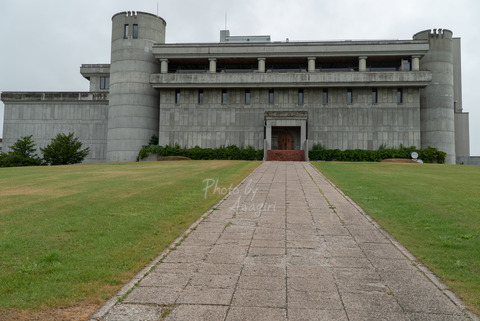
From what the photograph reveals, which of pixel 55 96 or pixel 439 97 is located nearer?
pixel 439 97

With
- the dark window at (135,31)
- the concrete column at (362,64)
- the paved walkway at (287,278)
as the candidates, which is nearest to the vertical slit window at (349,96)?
the concrete column at (362,64)

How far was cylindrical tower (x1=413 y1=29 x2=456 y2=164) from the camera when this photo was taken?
40094mm

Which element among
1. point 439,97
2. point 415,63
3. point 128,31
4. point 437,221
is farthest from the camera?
point 128,31

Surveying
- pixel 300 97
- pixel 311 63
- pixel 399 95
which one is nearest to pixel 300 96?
pixel 300 97

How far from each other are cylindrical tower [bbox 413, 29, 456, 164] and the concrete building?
0.38 feet

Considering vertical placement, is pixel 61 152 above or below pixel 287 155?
above

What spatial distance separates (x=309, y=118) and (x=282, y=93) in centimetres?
454

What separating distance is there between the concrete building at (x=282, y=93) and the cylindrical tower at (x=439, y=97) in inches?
4.6

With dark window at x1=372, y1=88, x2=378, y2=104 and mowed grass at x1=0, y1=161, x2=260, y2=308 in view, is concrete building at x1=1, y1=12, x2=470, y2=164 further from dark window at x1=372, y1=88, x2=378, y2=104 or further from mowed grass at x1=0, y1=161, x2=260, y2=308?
mowed grass at x1=0, y1=161, x2=260, y2=308

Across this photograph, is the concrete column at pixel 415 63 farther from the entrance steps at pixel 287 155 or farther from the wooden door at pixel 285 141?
the entrance steps at pixel 287 155

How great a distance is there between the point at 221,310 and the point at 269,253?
7.92ft

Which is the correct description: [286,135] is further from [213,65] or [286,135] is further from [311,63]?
[213,65]

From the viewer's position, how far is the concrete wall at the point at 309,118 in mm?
39844

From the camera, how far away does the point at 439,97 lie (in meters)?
40.4
